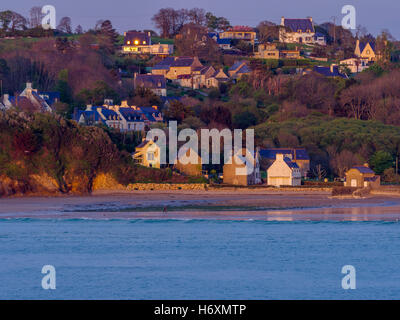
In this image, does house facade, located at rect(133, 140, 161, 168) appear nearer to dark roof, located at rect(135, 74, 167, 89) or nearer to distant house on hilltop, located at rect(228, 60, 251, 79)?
dark roof, located at rect(135, 74, 167, 89)

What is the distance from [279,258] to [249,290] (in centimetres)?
598

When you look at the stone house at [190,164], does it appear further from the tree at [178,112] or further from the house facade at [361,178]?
the tree at [178,112]

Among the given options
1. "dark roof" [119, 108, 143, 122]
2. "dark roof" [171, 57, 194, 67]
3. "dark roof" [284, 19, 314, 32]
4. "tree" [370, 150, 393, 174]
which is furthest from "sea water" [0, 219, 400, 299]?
"dark roof" [284, 19, 314, 32]

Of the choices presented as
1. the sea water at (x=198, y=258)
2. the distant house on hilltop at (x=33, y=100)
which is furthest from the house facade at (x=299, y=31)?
the sea water at (x=198, y=258)

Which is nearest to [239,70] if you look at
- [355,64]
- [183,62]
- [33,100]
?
→ [183,62]

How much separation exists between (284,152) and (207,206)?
18.0 metres

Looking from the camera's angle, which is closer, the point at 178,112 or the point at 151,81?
the point at 178,112

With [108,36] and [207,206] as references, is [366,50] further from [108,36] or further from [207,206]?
[207,206]

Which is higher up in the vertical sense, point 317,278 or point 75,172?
point 75,172

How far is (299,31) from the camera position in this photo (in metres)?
143

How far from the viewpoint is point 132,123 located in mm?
77688

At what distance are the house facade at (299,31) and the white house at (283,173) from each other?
8376 centimetres
